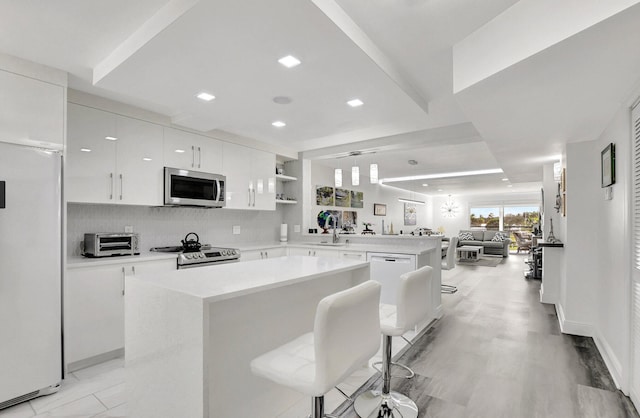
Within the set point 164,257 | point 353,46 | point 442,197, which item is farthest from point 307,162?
point 442,197

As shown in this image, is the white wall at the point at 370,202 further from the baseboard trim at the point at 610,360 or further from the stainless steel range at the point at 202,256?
the baseboard trim at the point at 610,360

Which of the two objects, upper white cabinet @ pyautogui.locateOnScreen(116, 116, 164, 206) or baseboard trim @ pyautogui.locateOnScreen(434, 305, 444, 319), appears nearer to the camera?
upper white cabinet @ pyautogui.locateOnScreen(116, 116, 164, 206)

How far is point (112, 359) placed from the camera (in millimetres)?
2957

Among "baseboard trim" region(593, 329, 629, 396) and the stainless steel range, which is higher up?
the stainless steel range

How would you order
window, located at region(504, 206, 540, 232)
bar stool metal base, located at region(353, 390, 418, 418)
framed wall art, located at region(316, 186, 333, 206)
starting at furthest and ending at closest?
window, located at region(504, 206, 540, 232), framed wall art, located at region(316, 186, 333, 206), bar stool metal base, located at region(353, 390, 418, 418)

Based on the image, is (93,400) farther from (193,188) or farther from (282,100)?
(282,100)

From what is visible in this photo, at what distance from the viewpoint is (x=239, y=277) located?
1.79 metres

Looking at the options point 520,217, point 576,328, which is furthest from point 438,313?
point 520,217

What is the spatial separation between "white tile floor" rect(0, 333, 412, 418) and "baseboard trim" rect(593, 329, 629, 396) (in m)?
1.79

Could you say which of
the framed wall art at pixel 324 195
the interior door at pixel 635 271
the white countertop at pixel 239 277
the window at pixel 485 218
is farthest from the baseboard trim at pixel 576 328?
the window at pixel 485 218

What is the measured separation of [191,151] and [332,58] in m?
2.45

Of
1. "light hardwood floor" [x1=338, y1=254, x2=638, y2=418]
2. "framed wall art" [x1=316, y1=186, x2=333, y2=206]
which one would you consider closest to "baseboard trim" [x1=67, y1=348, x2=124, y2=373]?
"light hardwood floor" [x1=338, y1=254, x2=638, y2=418]

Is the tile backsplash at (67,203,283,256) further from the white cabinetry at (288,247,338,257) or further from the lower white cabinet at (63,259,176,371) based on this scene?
the white cabinetry at (288,247,338,257)

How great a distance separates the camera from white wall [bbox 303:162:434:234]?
646 cm
